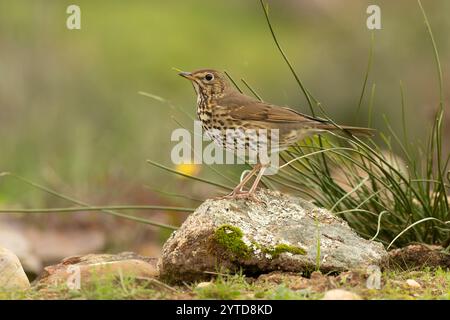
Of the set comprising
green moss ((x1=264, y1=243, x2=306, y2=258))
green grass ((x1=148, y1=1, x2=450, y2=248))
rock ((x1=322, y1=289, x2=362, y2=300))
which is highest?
green grass ((x1=148, y1=1, x2=450, y2=248))

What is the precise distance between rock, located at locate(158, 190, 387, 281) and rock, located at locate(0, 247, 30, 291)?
72 cm

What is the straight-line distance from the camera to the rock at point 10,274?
15.9ft

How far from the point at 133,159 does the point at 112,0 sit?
7575 millimetres

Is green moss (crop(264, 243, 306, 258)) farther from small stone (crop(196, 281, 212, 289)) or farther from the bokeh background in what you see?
the bokeh background

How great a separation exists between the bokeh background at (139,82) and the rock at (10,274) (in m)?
2.38

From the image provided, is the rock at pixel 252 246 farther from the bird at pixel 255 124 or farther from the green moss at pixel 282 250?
the bird at pixel 255 124

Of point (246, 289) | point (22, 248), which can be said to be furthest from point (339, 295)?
point (22, 248)

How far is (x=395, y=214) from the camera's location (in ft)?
19.2

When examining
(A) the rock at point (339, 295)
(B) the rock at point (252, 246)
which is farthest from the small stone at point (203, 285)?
(A) the rock at point (339, 295)

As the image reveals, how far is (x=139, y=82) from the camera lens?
1372 cm

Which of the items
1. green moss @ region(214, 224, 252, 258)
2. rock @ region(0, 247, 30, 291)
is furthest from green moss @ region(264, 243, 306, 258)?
rock @ region(0, 247, 30, 291)

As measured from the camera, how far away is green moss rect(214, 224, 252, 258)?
15.9 feet
